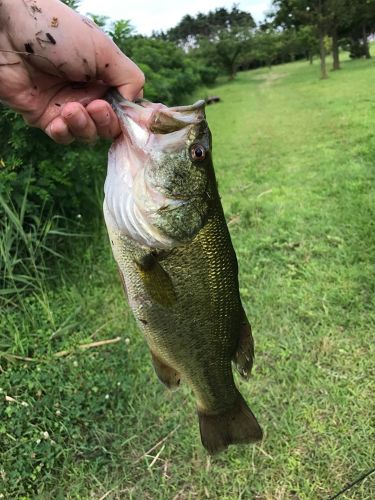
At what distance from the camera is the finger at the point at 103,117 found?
5.31ft

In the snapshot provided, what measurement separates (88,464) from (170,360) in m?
1.37

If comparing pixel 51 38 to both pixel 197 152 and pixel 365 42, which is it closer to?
pixel 197 152

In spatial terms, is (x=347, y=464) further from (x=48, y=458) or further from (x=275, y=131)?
(x=275, y=131)

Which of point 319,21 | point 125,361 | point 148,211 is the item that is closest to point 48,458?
point 125,361

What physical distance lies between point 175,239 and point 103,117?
18.1 inches

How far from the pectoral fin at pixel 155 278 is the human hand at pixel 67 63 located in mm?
441

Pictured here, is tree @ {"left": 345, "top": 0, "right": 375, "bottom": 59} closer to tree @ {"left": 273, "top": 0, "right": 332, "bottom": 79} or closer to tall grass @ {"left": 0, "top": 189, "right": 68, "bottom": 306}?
tree @ {"left": 273, "top": 0, "right": 332, "bottom": 79}

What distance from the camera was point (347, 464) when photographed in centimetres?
271

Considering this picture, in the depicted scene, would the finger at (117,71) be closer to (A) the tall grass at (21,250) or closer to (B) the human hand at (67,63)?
(B) the human hand at (67,63)

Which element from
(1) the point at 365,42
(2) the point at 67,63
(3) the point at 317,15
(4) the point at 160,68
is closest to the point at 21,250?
(2) the point at 67,63

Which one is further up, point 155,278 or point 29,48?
point 29,48

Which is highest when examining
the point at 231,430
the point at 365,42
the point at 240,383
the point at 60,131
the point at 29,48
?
the point at 365,42

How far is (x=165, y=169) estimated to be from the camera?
1606 mm

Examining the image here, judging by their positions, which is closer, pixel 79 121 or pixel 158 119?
pixel 158 119
